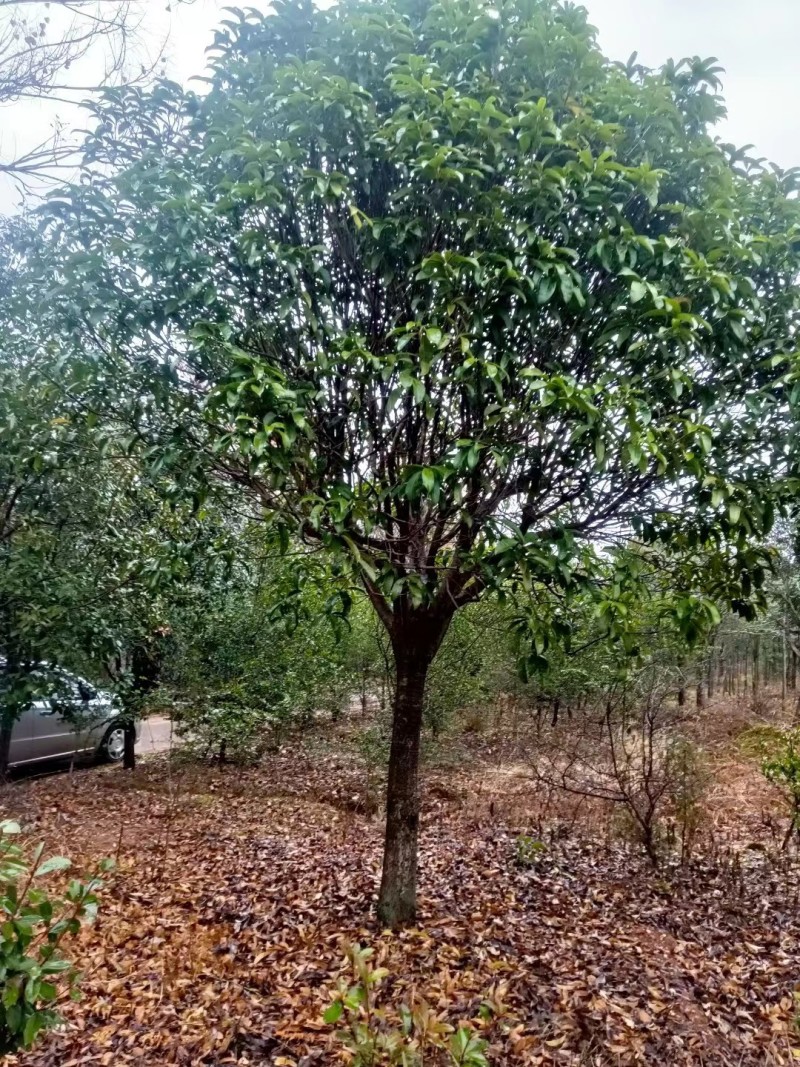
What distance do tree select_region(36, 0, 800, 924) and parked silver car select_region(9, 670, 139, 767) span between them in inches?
169

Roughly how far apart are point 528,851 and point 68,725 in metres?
6.09

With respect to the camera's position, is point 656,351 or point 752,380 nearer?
point 656,351

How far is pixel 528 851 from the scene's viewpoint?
4945 mm

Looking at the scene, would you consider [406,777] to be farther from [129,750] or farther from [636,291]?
[129,750]

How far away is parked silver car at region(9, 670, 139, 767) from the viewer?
6484mm

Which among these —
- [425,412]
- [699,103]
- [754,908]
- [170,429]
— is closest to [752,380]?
[699,103]

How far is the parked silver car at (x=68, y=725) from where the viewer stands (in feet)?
21.3

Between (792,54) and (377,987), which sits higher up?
(792,54)

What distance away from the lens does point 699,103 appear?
3.10 m

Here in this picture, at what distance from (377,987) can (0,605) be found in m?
4.62

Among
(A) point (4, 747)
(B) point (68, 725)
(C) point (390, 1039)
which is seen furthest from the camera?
(B) point (68, 725)

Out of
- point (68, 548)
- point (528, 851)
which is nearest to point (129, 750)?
point (68, 548)

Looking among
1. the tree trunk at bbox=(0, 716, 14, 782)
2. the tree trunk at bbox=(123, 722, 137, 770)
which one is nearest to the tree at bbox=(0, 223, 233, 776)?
the tree trunk at bbox=(0, 716, 14, 782)

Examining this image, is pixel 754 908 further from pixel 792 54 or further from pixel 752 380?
pixel 792 54
